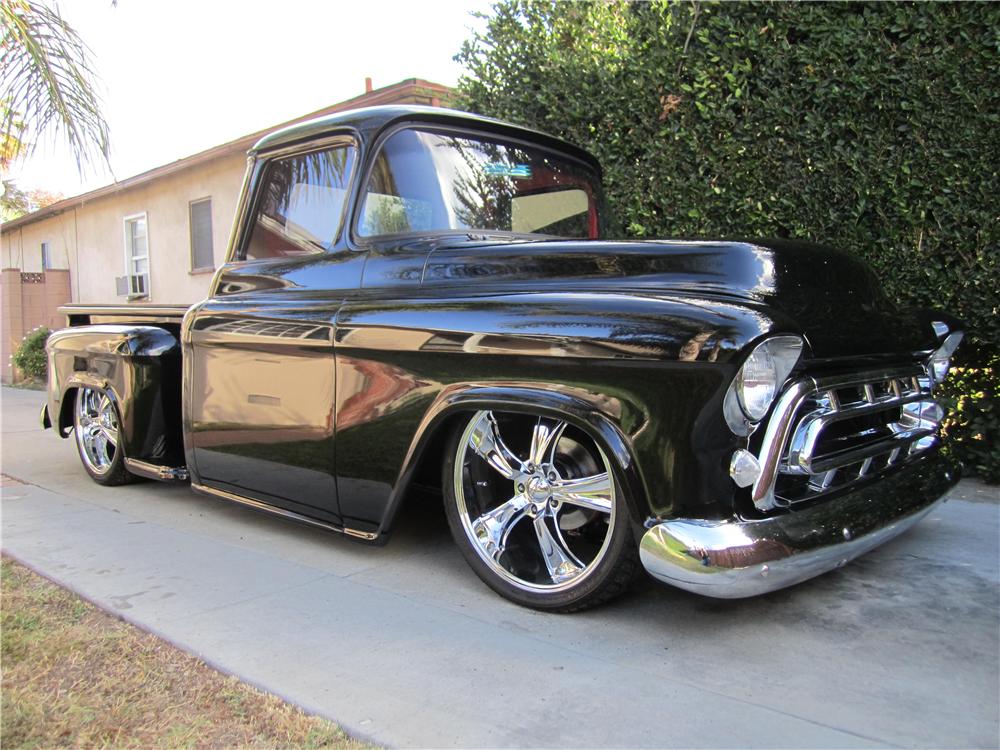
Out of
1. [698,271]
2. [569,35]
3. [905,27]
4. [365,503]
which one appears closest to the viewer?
[698,271]

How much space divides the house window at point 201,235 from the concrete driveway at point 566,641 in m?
8.55

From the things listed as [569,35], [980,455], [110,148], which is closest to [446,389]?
[110,148]

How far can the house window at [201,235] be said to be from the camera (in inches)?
464

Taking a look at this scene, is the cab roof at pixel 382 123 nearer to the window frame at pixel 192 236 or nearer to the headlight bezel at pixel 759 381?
the headlight bezel at pixel 759 381

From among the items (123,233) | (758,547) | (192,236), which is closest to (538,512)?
(758,547)

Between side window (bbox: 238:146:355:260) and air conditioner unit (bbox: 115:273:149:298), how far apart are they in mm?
10603

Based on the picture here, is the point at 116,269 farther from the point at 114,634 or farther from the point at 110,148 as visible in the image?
the point at 114,634

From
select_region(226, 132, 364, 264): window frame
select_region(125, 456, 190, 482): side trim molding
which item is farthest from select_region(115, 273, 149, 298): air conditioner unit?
select_region(226, 132, 364, 264): window frame

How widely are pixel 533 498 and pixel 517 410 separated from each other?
40 cm

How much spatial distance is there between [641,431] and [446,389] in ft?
2.70

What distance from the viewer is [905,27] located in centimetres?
428

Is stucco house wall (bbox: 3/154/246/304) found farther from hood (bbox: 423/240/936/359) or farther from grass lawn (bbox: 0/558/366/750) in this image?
grass lawn (bbox: 0/558/366/750)

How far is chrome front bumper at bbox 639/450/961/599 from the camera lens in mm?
2275

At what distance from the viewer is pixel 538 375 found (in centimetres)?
267
